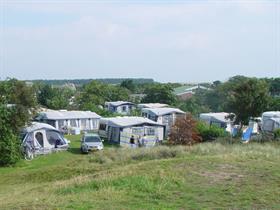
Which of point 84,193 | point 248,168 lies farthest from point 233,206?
point 248,168

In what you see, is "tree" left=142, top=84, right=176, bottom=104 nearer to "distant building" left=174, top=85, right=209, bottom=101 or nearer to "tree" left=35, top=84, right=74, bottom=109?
"tree" left=35, top=84, right=74, bottom=109

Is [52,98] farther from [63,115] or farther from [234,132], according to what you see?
[234,132]

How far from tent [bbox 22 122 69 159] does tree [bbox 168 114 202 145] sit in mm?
6806

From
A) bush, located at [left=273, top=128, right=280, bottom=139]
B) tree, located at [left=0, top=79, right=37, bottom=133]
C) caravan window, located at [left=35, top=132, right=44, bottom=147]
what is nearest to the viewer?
tree, located at [left=0, top=79, right=37, bottom=133]

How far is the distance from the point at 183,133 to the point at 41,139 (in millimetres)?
8807

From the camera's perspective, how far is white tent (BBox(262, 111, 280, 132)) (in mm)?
36312

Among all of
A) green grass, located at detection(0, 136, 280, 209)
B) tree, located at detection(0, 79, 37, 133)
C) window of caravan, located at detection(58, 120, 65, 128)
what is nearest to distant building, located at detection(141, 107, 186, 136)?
window of caravan, located at detection(58, 120, 65, 128)

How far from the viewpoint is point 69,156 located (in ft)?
88.1

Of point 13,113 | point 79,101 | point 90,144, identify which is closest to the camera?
point 13,113

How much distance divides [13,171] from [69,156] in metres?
5.28

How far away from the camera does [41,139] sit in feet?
96.5

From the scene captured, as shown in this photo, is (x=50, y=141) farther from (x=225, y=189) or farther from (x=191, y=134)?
(x=225, y=189)

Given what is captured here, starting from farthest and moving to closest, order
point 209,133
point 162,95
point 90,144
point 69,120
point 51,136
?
1. point 162,95
2. point 69,120
3. point 209,133
4. point 51,136
5. point 90,144

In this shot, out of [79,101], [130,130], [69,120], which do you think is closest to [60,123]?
[69,120]
